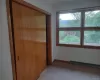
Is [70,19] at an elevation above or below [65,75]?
above

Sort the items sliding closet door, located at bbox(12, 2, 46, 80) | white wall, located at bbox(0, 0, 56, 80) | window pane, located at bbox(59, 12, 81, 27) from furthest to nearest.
Result: 1. window pane, located at bbox(59, 12, 81, 27)
2. sliding closet door, located at bbox(12, 2, 46, 80)
3. white wall, located at bbox(0, 0, 56, 80)

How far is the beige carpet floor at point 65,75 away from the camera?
2.61 m

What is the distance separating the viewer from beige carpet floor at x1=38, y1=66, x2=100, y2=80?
261 cm

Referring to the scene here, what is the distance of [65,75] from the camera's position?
9.09ft

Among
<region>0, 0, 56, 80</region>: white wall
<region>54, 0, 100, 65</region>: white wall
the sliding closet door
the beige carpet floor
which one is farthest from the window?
<region>0, 0, 56, 80</region>: white wall

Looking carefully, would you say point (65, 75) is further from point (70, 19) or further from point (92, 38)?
point (70, 19)

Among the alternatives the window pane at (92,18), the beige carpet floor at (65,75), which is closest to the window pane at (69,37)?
the window pane at (92,18)

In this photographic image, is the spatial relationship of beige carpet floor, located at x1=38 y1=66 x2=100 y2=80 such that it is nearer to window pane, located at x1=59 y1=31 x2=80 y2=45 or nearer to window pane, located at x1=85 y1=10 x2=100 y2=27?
window pane, located at x1=59 y1=31 x2=80 y2=45

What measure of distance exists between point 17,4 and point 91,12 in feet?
8.76

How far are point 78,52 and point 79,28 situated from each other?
0.96 meters

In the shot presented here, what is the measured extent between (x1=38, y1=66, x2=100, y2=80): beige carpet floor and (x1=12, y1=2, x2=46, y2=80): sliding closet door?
1.14 ft

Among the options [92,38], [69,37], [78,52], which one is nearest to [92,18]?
[92,38]

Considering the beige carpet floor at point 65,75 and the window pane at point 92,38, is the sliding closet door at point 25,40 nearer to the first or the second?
the beige carpet floor at point 65,75

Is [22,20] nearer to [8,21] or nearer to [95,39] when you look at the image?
[8,21]
